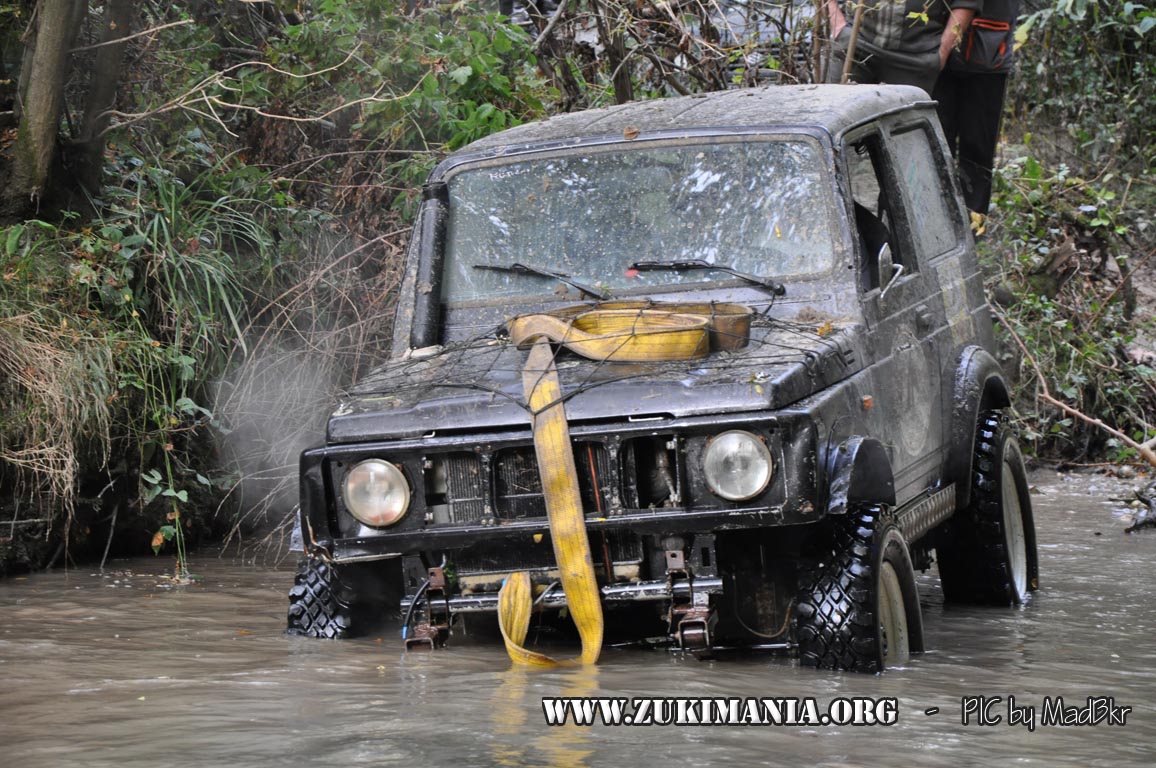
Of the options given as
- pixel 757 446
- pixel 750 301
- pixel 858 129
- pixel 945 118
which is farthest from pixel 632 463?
pixel 945 118

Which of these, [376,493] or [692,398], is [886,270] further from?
[376,493]

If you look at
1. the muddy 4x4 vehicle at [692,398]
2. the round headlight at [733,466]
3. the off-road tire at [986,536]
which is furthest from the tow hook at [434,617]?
the off-road tire at [986,536]

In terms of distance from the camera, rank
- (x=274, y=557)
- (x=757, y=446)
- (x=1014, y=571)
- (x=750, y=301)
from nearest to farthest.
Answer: (x=757, y=446) → (x=750, y=301) → (x=1014, y=571) → (x=274, y=557)

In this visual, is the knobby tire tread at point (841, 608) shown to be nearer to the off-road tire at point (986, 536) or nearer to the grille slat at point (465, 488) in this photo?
the grille slat at point (465, 488)

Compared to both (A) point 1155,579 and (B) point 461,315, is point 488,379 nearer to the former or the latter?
(B) point 461,315

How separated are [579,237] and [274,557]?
285cm

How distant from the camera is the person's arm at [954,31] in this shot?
8.78 m

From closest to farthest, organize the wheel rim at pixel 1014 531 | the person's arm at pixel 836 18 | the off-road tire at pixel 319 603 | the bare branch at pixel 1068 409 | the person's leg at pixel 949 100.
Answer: the off-road tire at pixel 319 603, the wheel rim at pixel 1014 531, the bare branch at pixel 1068 409, the person's arm at pixel 836 18, the person's leg at pixel 949 100

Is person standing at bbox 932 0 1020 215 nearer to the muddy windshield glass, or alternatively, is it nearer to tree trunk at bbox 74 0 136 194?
the muddy windshield glass

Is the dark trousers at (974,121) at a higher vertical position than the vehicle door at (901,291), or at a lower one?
higher

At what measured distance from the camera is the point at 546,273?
5.68 m

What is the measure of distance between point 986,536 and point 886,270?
4.64 ft

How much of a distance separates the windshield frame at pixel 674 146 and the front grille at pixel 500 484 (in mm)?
974

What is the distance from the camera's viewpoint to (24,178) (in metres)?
7.93
